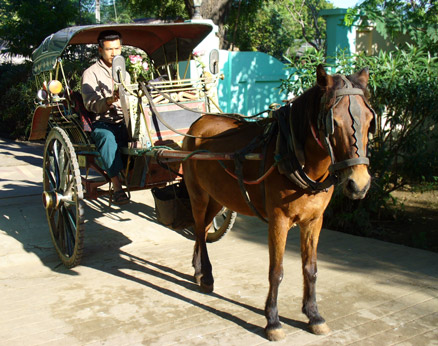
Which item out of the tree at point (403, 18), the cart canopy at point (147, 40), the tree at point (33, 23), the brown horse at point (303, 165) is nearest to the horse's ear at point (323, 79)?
the brown horse at point (303, 165)

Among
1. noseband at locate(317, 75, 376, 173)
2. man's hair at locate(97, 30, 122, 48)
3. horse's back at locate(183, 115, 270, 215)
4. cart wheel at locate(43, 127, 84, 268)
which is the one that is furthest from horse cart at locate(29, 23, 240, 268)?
noseband at locate(317, 75, 376, 173)

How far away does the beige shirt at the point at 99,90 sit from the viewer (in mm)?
5322

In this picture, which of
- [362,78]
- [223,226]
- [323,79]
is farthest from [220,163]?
[223,226]

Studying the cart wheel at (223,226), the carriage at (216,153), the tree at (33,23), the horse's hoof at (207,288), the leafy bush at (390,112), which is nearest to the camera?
Answer: the carriage at (216,153)

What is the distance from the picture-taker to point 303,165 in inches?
135

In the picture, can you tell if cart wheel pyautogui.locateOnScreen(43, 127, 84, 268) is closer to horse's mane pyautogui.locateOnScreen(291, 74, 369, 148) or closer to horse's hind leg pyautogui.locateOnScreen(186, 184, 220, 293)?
horse's hind leg pyautogui.locateOnScreen(186, 184, 220, 293)

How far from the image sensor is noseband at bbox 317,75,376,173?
2959 mm

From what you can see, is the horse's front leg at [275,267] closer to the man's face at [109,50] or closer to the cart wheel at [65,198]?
the cart wheel at [65,198]

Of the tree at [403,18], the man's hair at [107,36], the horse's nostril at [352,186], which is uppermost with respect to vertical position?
the tree at [403,18]

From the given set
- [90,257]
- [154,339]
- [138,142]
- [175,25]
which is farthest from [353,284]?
[175,25]

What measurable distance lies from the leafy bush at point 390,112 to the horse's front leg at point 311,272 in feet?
9.77

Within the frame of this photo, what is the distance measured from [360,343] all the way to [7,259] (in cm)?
397

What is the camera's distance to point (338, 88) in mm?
3086

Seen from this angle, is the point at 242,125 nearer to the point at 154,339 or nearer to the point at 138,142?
the point at 138,142
